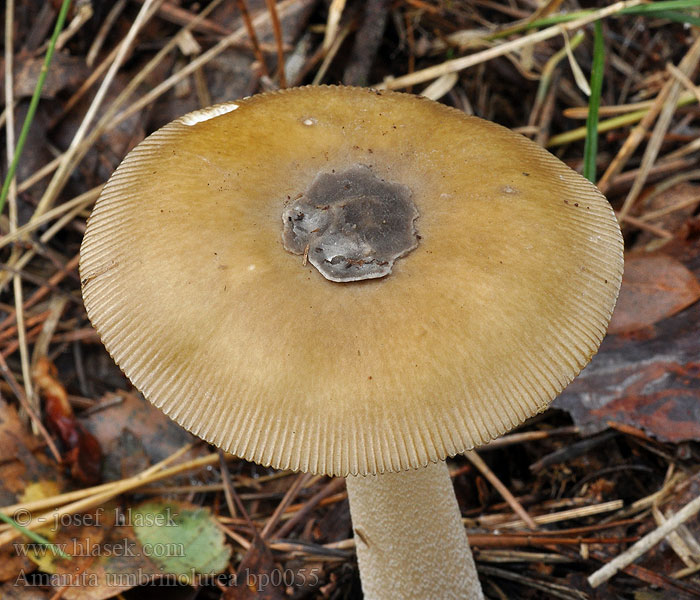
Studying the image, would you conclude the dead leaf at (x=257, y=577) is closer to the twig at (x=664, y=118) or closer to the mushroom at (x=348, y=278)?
the mushroom at (x=348, y=278)

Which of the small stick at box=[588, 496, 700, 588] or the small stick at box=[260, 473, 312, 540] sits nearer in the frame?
the small stick at box=[588, 496, 700, 588]

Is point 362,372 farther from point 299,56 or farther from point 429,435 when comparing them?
point 299,56

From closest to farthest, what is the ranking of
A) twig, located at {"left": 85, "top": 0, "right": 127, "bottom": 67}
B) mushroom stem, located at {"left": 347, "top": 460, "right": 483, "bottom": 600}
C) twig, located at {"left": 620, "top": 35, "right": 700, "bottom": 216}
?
1. mushroom stem, located at {"left": 347, "top": 460, "right": 483, "bottom": 600}
2. twig, located at {"left": 620, "top": 35, "right": 700, "bottom": 216}
3. twig, located at {"left": 85, "top": 0, "right": 127, "bottom": 67}

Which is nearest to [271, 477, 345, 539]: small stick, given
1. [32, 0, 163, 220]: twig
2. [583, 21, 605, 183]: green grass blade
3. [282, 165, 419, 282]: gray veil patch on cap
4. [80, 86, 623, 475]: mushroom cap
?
[80, 86, 623, 475]: mushroom cap

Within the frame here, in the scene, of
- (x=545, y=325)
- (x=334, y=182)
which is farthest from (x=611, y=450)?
(x=334, y=182)

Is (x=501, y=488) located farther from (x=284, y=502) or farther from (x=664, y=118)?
(x=664, y=118)

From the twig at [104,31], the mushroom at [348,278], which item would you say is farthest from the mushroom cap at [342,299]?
the twig at [104,31]

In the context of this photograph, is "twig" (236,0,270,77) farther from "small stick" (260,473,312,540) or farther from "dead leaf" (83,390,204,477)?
"small stick" (260,473,312,540)

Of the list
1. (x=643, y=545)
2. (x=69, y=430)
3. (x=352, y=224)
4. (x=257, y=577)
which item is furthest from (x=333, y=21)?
(x=643, y=545)
